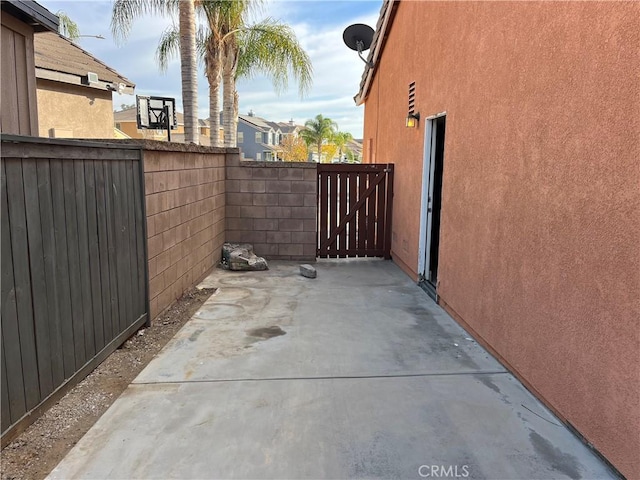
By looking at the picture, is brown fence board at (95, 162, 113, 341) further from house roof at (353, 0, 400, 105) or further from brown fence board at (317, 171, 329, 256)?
house roof at (353, 0, 400, 105)

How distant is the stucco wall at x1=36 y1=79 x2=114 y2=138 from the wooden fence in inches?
233

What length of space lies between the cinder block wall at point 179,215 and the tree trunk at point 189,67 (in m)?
1.85

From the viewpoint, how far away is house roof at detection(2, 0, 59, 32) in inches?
142

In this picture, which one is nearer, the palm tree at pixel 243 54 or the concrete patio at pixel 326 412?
the concrete patio at pixel 326 412

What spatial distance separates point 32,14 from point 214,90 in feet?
25.0

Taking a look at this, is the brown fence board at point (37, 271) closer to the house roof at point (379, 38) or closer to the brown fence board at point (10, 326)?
the brown fence board at point (10, 326)

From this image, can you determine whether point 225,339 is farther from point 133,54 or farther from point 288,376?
point 133,54

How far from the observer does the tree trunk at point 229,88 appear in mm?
11078

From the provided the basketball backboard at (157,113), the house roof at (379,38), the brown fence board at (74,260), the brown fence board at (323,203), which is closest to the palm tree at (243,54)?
the house roof at (379,38)

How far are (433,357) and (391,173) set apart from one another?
463 centimetres

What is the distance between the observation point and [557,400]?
277cm

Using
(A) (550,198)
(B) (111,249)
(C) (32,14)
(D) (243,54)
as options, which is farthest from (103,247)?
(D) (243,54)

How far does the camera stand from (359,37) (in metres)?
9.66

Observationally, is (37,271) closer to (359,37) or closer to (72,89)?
(72,89)
